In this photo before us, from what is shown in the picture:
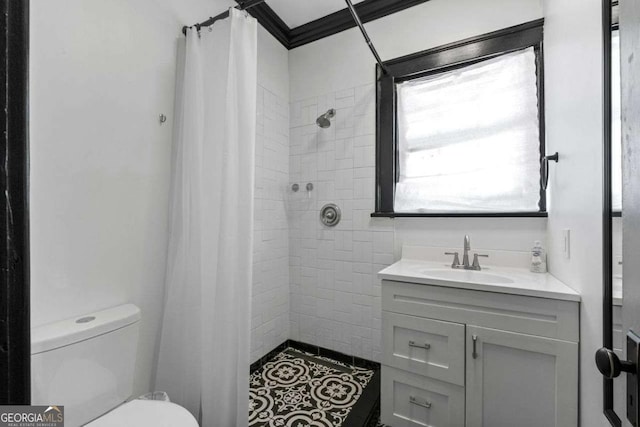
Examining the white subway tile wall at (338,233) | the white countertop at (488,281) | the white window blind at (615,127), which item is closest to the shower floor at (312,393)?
the white subway tile wall at (338,233)

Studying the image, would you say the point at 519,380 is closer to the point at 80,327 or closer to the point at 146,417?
the point at 146,417

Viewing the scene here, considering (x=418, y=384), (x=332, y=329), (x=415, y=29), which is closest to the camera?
(x=418, y=384)

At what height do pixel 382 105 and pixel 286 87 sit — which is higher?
pixel 286 87

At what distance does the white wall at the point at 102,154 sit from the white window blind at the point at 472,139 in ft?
5.00

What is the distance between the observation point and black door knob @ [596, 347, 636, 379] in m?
0.45

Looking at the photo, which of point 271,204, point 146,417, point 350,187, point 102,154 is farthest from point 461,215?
point 102,154

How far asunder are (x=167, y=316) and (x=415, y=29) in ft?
7.74

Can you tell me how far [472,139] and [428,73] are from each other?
1.84ft

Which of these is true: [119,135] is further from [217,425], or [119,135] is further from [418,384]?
[418,384]

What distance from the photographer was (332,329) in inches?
85.4

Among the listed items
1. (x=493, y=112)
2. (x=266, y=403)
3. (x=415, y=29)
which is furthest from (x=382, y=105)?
(x=266, y=403)

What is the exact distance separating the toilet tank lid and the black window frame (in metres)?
1.54

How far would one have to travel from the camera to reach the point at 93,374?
1.05 m

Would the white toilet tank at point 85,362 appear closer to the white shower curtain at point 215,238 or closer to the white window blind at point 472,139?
the white shower curtain at point 215,238
